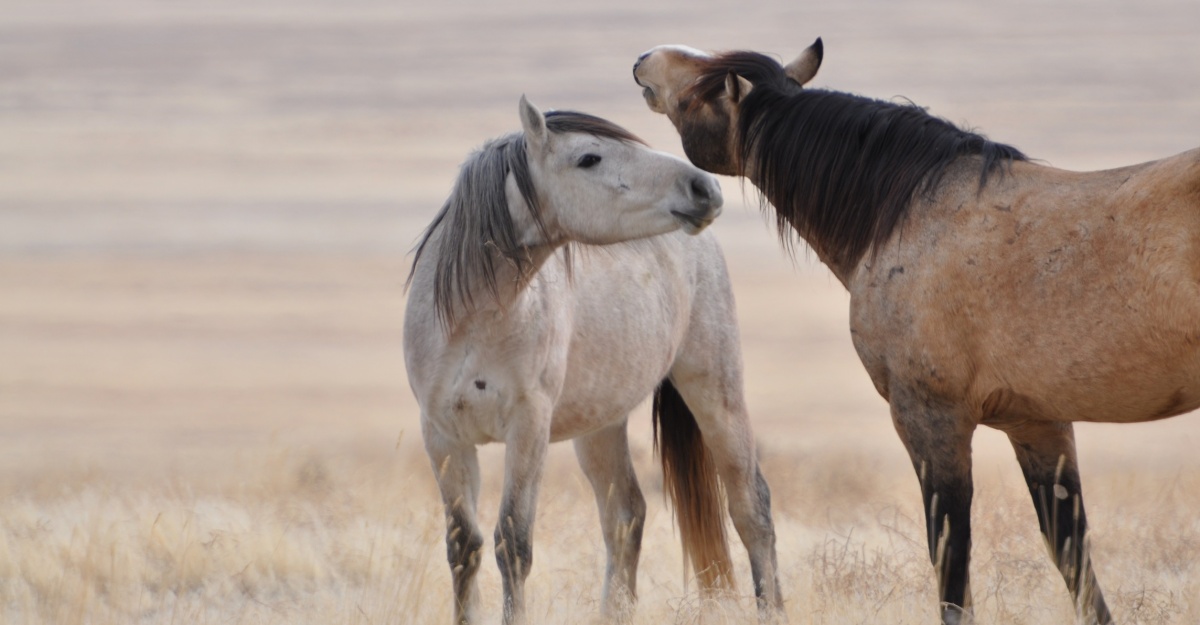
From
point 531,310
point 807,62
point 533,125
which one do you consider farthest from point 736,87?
point 531,310

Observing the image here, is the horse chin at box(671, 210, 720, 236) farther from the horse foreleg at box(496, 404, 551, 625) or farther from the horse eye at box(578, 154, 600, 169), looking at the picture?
the horse foreleg at box(496, 404, 551, 625)

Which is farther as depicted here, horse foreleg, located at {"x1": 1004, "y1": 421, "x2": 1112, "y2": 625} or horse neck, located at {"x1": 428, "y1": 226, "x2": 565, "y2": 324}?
horse neck, located at {"x1": 428, "y1": 226, "x2": 565, "y2": 324}

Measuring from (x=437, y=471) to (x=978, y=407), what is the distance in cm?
232

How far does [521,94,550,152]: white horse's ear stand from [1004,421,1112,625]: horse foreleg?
2.15m

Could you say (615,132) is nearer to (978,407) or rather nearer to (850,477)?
(978,407)

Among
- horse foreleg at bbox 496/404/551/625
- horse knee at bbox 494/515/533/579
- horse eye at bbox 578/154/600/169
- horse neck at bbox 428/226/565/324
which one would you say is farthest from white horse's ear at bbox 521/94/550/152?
horse knee at bbox 494/515/533/579

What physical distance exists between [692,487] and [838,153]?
2505 millimetres

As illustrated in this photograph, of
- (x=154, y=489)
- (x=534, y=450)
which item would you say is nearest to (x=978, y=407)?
(x=534, y=450)

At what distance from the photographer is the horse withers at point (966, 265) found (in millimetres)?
3496

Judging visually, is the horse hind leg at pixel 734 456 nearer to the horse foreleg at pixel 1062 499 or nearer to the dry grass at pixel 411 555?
the dry grass at pixel 411 555

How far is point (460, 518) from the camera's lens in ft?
16.1

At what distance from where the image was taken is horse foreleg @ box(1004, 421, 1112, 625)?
4355mm

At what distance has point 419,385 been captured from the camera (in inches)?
193

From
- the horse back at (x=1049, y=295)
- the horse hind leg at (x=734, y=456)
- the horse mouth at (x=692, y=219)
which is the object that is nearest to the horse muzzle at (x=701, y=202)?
the horse mouth at (x=692, y=219)
